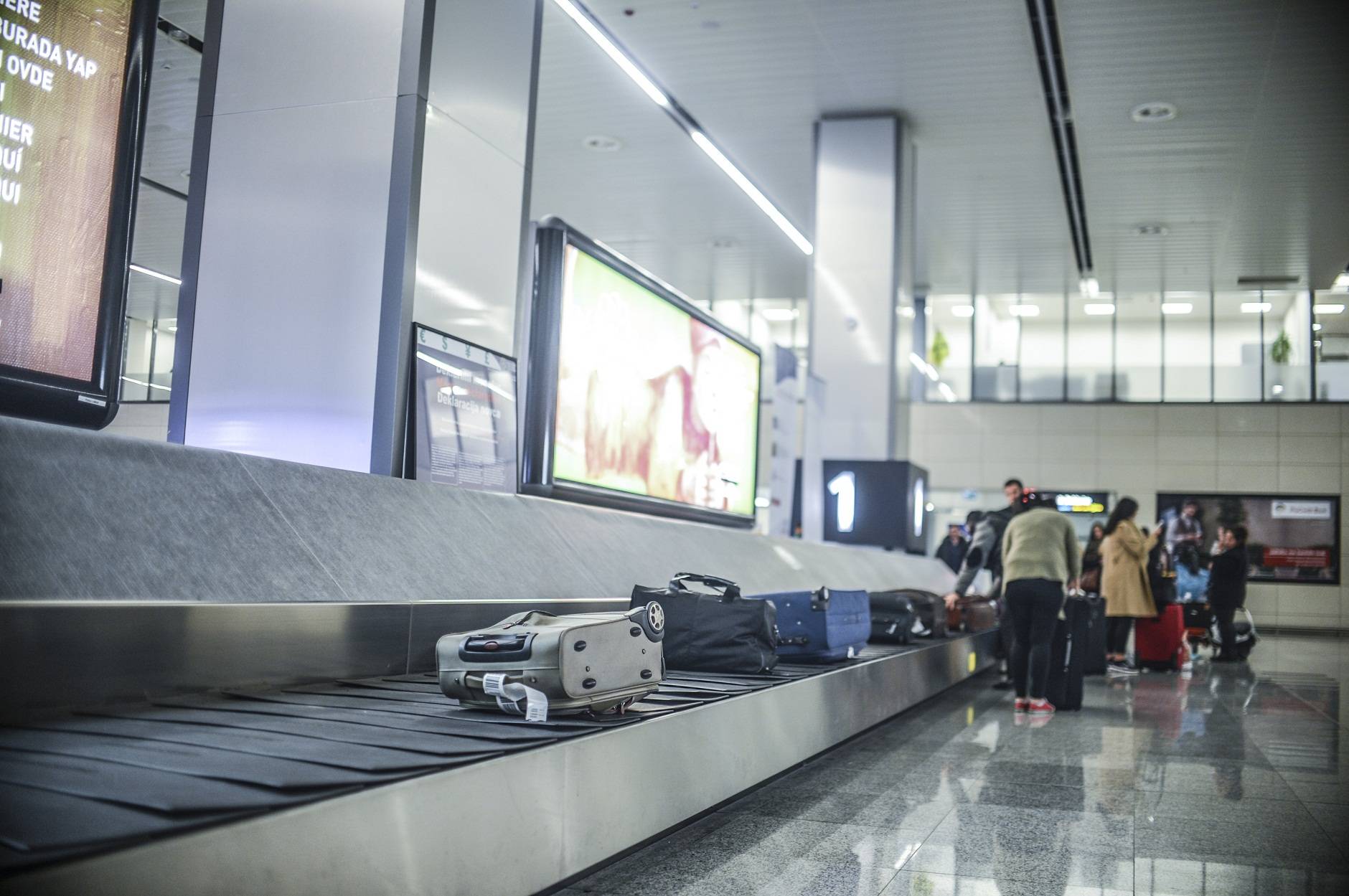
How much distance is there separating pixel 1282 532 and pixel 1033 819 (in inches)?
789

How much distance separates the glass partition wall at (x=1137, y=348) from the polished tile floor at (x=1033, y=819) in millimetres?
15761

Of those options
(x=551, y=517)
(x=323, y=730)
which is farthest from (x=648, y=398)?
(x=323, y=730)

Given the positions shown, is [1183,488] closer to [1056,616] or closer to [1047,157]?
[1047,157]

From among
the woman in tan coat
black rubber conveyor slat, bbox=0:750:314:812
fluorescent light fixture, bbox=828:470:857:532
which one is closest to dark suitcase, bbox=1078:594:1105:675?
the woman in tan coat

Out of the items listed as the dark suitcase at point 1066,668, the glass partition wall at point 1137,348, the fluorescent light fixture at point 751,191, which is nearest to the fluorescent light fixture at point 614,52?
the fluorescent light fixture at point 751,191

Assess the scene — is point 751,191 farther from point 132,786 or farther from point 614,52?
point 132,786

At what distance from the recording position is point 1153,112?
445 inches

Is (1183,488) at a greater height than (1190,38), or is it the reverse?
(1190,38)

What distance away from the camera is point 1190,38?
385 inches

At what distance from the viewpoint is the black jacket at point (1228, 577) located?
1259 centimetres

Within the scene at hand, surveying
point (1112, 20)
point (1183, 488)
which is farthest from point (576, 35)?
point (1183, 488)

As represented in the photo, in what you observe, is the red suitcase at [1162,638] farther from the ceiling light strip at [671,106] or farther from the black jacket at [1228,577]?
the ceiling light strip at [671,106]

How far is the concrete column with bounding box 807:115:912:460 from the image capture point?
1174cm

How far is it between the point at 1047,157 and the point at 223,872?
12880 mm
